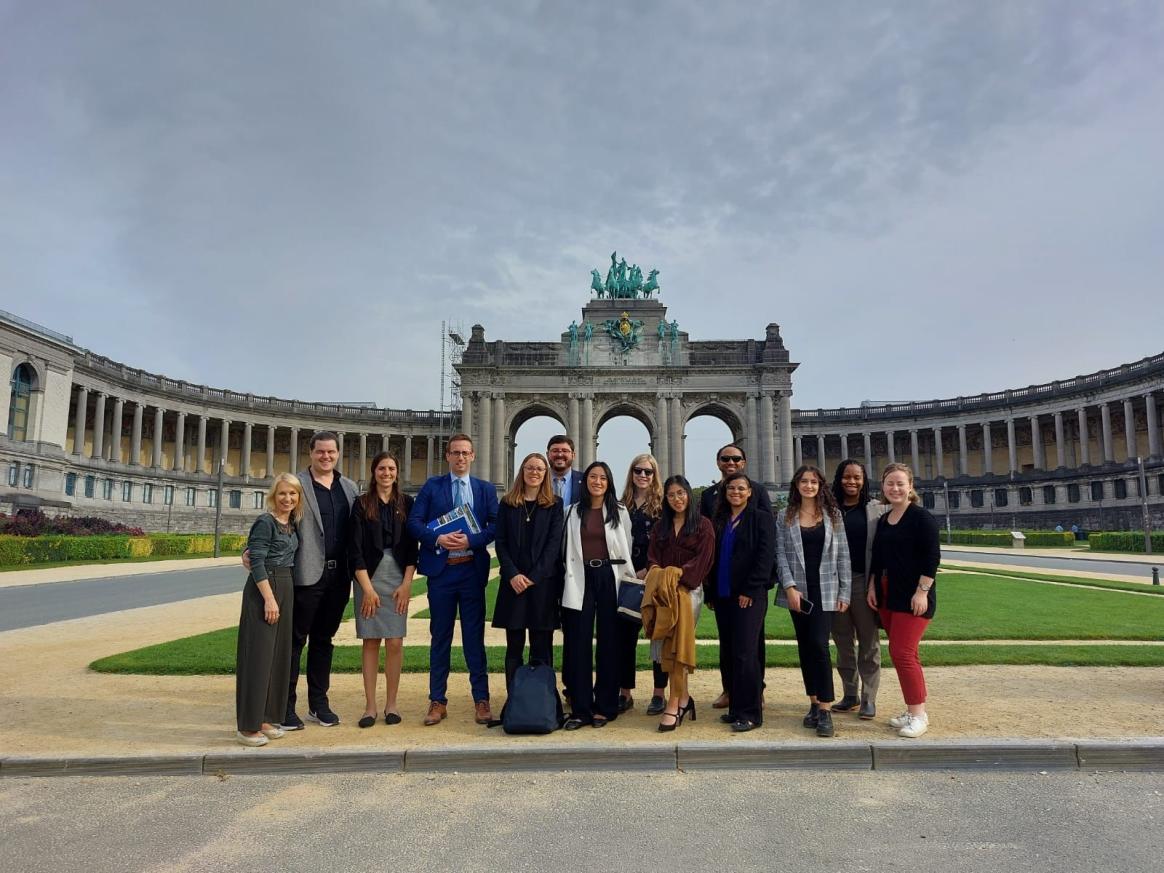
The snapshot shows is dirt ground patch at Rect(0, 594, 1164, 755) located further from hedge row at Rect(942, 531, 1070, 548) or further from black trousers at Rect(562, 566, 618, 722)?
hedge row at Rect(942, 531, 1070, 548)

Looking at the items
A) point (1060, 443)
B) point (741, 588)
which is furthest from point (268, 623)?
point (1060, 443)

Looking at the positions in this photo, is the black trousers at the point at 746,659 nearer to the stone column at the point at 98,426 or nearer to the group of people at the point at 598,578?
the group of people at the point at 598,578

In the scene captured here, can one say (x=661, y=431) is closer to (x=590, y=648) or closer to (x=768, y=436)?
(x=768, y=436)

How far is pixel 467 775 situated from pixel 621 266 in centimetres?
6717

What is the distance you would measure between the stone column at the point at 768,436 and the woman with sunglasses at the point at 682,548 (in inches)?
2254

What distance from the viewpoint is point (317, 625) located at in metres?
7.39

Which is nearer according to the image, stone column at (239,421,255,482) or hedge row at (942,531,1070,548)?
hedge row at (942,531,1070,548)

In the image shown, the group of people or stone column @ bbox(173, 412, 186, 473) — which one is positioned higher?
stone column @ bbox(173, 412, 186, 473)

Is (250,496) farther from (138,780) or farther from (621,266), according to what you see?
(138,780)

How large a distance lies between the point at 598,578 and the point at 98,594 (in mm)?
19489

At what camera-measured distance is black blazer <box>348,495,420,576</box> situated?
7.30 meters

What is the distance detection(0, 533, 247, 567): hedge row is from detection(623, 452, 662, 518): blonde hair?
33.0 metres

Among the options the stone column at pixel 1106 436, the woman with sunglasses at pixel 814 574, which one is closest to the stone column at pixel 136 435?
the woman with sunglasses at pixel 814 574

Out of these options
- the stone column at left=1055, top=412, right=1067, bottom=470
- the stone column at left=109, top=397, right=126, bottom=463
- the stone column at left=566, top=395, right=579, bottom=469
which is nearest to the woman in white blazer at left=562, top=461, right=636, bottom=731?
the stone column at left=566, top=395, right=579, bottom=469
